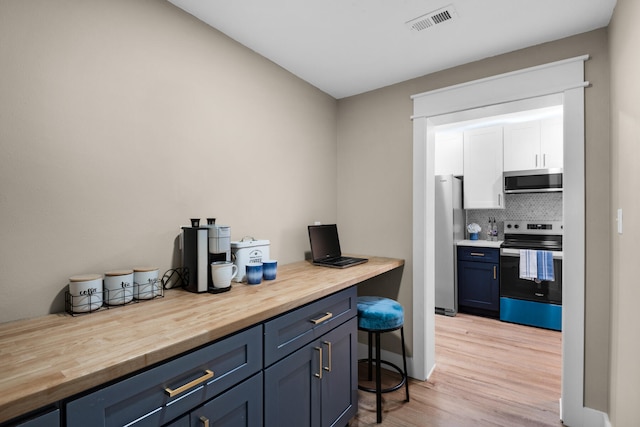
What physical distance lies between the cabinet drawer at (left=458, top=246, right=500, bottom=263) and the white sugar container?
3097 mm

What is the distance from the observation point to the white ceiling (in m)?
1.70

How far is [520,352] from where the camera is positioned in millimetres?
3016

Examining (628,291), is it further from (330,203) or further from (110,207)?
(110,207)

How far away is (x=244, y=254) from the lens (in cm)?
185

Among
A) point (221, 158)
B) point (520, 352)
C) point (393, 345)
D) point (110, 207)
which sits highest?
point (221, 158)

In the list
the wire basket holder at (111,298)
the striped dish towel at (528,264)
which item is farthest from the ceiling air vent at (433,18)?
the striped dish towel at (528,264)

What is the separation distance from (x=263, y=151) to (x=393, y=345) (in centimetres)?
190

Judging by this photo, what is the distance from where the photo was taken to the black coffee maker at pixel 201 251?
5.14ft

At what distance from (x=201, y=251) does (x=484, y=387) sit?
229 centimetres

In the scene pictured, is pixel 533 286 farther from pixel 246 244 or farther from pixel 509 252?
pixel 246 244

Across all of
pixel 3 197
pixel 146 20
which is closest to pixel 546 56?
pixel 146 20

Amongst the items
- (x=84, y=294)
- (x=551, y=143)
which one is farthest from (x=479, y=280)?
(x=84, y=294)

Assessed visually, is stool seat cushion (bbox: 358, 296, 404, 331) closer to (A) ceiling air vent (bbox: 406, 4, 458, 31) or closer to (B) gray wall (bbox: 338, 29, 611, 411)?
(B) gray wall (bbox: 338, 29, 611, 411)

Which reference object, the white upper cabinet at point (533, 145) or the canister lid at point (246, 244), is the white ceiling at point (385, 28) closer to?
the canister lid at point (246, 244)
